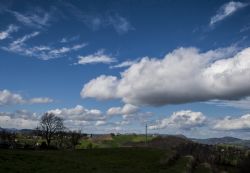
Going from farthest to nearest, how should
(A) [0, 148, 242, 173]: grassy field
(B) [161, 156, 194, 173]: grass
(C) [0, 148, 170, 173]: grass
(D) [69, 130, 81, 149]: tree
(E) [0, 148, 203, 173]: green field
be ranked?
(D) [69, 130, 81, 149]: tree → (B) [161, 156, 194, 173]: grass → (E) [0, 148, 203, 173]: green field → (A) [0, 148, 242, 173]: grassy field → (C) [0, 148, 170, 173]: grass

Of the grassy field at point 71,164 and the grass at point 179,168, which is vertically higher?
the grassy field at point 71,164

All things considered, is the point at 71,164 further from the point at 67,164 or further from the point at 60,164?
the point at 60,164

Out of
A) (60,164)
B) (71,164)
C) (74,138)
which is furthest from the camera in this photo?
(74,138)

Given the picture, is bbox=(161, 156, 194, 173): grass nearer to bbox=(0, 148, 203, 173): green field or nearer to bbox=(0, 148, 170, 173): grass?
bbox=(0, 148, 203, 173): green field

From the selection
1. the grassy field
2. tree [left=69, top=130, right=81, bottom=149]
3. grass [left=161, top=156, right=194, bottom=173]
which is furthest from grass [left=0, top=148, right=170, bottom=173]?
tree [left=69, top=130, right=81, bottom=149]

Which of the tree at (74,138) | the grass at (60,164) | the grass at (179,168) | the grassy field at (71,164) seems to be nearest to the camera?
the grass at (60,164)

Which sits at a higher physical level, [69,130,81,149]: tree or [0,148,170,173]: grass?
[69,130,81,149]: tree

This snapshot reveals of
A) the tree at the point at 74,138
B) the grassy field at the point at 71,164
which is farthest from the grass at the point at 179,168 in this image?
the tree at the point at 74,138

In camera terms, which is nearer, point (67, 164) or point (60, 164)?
point (60, 164)

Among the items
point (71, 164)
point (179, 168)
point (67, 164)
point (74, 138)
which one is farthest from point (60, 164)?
point (74, 138)

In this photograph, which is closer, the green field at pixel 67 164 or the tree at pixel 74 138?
the green field at pixel 67 164

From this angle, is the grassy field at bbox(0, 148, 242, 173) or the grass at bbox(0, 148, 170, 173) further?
the grassy field at bbox(0, 148, 242, 173)

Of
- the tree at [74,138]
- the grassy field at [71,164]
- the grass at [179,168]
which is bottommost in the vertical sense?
the grass at [179,168]

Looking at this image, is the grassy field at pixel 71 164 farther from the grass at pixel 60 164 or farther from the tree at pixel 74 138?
the tree at pixel 74 138
